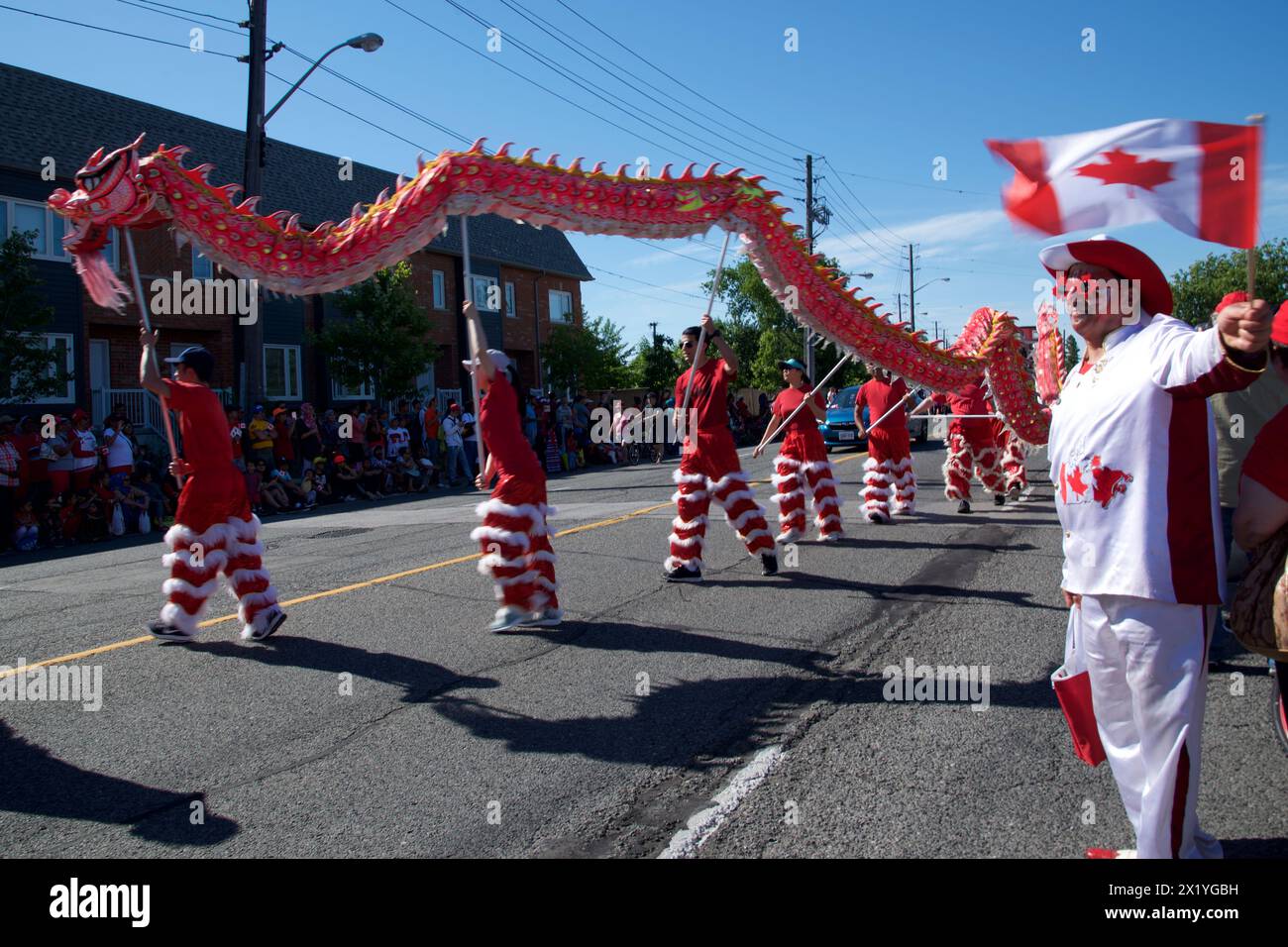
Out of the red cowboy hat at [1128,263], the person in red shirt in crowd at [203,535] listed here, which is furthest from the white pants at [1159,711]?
the person in red shirt in crowd at [203,535]

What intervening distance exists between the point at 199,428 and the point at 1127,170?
20.0ft

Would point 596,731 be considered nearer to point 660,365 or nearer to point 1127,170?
point 1127,170

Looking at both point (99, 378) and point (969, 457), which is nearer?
point (969, 457)

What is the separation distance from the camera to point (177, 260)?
24.5 metres

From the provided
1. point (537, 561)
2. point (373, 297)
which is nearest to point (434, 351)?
point (373, 297)

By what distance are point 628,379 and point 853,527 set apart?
4768cm

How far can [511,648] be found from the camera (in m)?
6.81

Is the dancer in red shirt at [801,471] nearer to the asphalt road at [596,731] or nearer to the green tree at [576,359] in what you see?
the asphalt road at [596,731]

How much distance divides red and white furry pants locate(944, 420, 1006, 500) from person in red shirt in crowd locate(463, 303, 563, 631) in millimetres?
8025

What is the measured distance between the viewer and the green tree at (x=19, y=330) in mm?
17047

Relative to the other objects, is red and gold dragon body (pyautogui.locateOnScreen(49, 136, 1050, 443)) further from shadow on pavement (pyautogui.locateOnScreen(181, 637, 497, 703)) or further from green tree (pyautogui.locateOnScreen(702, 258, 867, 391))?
green tree (pyautogui.locateOnScreen(702, 258, 867, 391))

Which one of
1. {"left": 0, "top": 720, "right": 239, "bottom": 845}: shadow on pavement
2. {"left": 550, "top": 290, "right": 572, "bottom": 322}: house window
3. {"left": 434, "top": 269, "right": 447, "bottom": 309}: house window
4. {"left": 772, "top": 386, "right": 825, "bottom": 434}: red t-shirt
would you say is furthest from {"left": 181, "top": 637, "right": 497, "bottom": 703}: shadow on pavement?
{"left": 550, "top": 290, "right": 572, "bottom": 322}: house window

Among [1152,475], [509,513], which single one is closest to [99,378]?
[509,513]
